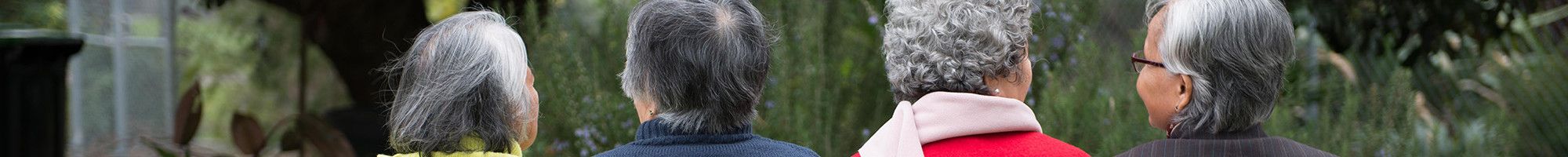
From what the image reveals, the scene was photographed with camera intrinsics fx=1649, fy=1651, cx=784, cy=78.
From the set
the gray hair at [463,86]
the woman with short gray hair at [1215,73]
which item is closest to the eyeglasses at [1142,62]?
the woman with short gray hair at [1215,73]

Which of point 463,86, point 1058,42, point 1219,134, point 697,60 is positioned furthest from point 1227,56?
point 1058,42

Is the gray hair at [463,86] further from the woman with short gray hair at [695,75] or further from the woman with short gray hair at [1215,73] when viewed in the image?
the woman with short gray hair at [1215,73]

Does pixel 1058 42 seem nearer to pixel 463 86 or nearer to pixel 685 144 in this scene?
pixel 685 144

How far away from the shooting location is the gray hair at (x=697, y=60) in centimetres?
270

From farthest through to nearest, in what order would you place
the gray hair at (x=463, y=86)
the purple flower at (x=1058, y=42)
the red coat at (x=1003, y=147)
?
the purple flower at (x=1058, y=42) → the red coat at (x=1003, y=147) → the gray hair at (x=463, y=86)

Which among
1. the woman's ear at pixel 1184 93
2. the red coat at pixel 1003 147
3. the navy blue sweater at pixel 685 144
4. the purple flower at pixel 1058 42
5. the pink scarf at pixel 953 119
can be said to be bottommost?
the purple flower at pixel 1058 42

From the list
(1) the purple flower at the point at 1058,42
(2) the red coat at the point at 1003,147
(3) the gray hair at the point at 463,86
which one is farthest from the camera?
(1) the purple flower at the point at 1058,42

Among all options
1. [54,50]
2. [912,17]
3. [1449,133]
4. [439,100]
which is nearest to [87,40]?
[54,50]

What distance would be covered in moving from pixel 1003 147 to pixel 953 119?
0.34ft

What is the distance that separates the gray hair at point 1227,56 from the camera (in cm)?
267

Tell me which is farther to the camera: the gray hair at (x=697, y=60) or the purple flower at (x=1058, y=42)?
the purple flower at (x=1058, y=42)

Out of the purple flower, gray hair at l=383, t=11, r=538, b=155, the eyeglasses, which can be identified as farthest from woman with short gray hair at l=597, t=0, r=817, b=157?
the purple flower

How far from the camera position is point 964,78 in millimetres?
2752

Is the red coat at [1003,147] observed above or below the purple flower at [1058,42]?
above
